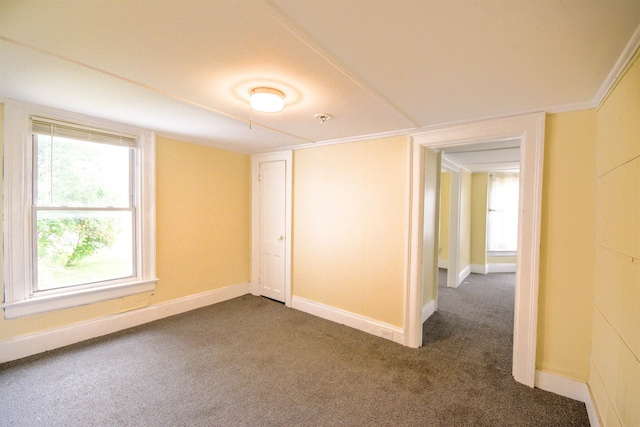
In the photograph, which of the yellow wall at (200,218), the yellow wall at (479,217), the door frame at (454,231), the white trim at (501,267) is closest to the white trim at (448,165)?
the door frame at (454,231)

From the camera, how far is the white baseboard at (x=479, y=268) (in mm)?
6172

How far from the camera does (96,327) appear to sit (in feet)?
9.66

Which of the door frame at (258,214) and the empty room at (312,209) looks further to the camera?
the door frame at (258,214)

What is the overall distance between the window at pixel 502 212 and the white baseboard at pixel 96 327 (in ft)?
20.4

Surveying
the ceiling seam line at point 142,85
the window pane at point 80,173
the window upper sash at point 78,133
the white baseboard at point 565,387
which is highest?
the ceiling seam line at point 142,85

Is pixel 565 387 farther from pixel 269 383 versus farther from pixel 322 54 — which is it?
pixel 322 54

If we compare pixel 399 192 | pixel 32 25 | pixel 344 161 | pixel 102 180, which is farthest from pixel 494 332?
pixel 102 180

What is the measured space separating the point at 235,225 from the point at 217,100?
100 inches

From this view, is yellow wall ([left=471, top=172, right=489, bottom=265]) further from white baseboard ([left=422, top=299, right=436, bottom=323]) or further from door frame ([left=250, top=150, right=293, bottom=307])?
door frame ([left=250, top=150, right=293, bottom=307])

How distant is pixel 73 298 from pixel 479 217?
289 inches

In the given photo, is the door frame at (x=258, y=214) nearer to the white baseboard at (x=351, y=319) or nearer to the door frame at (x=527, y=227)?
the white baseboard at (x=351, y=319)

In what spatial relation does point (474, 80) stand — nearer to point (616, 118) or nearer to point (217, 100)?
point (616, 118)

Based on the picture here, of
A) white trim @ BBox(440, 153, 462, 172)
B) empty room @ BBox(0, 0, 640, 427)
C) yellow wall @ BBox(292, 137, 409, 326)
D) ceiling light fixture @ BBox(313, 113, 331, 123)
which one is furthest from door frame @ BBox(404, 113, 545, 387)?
white trim @ BBox(440, 153, 462, 172)

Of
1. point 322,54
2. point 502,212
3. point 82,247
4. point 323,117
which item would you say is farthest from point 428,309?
point 82,247
